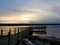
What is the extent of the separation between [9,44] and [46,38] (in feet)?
3.97

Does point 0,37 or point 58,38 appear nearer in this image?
point 58,38

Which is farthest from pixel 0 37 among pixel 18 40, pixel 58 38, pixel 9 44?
pixel 58 38

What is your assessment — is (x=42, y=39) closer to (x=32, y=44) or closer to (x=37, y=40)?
(x=37, y=40)

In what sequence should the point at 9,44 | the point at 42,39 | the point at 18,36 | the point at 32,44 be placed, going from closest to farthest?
the point at 9,44
the point at 32,44
the point at 42,39
the point at 18,36

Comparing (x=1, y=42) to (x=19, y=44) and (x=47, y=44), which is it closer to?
(x=19, y=44)

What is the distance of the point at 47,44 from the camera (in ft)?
12.8

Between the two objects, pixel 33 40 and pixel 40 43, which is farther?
pixel 33 40

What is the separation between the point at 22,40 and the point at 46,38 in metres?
0.84

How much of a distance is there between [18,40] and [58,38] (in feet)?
4.79

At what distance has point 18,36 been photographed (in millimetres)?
4395

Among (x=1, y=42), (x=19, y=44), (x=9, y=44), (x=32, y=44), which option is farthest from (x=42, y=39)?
(x=1, y=42)

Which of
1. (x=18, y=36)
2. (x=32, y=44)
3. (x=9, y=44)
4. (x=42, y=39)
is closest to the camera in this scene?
(x=9, y=44)

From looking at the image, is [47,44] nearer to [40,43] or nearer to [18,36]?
[40,43]

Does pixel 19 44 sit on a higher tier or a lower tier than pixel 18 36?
lower
